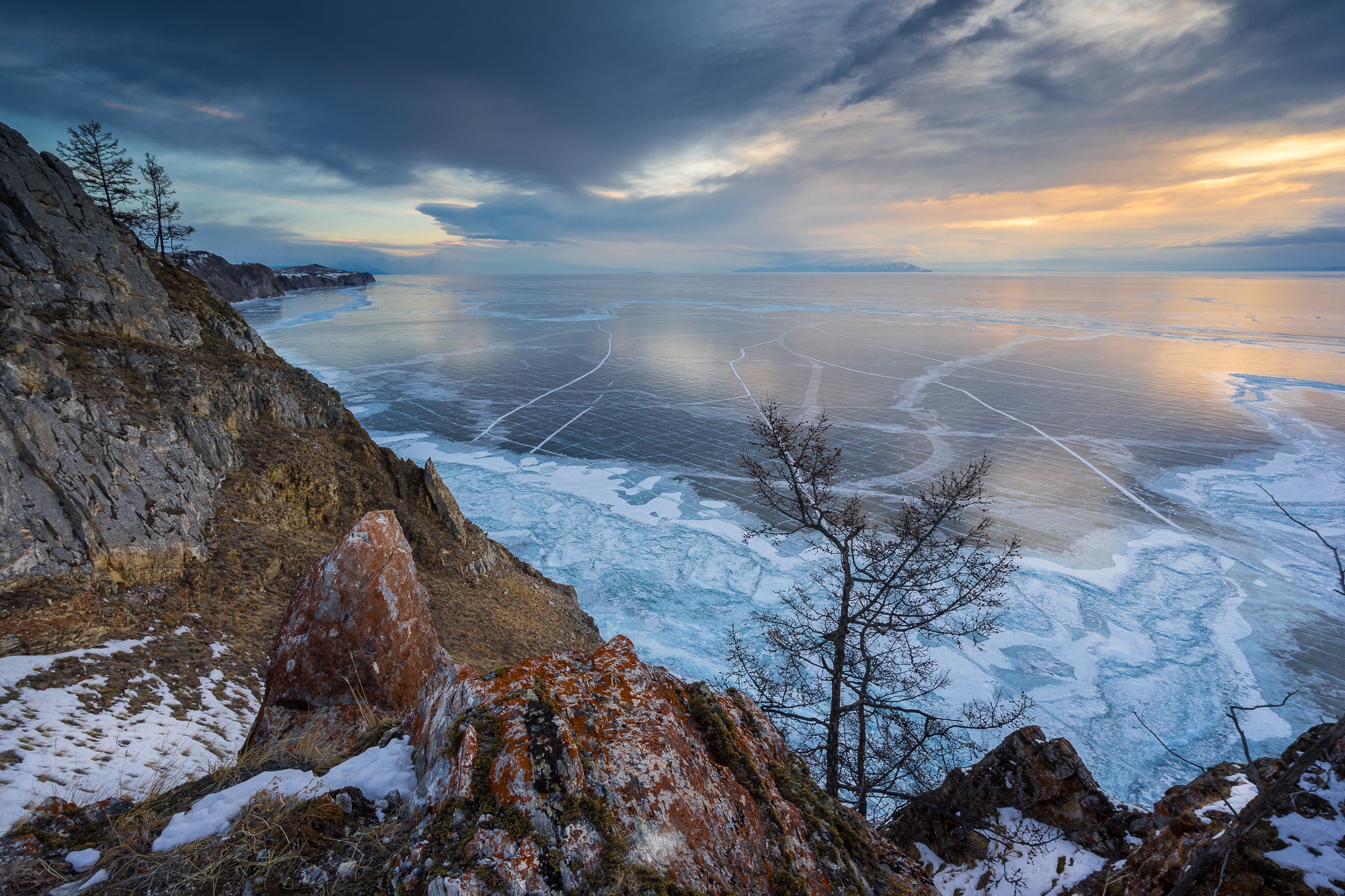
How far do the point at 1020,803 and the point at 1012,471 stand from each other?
63.5ft

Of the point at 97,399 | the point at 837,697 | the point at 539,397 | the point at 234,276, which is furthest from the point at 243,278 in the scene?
the point at 837,697

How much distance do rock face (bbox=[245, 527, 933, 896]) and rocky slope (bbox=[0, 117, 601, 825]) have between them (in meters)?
2.31

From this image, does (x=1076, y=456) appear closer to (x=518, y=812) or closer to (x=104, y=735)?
(x=518, y=812)

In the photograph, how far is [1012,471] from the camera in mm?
21906

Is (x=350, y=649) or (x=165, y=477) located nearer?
(x=350, y=649)

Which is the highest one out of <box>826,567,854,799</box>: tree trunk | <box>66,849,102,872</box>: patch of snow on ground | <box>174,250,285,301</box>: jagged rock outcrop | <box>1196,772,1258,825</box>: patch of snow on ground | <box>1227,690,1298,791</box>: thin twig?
<box>174,250,285,301</box>: jagged rock outcrop

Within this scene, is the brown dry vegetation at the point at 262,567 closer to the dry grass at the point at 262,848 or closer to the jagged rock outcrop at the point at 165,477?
the jagged rock outcrop at the point at 165,477

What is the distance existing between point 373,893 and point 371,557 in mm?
3875

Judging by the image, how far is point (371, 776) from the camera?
10.9 ft

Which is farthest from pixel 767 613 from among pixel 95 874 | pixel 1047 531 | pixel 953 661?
pixel 95 874

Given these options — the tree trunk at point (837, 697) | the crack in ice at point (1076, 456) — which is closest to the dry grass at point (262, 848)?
the tree trunk at point (837, 697)

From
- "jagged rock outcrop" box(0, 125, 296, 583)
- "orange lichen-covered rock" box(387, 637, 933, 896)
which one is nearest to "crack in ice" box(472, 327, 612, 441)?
"jagged rock outcrop" box(0, 125, 296, 583)

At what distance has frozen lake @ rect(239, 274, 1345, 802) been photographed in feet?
38.5

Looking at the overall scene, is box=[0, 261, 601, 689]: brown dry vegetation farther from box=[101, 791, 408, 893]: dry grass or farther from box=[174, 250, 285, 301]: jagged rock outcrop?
box=[174, 250, 285, 301]: jagged rock outcrop
